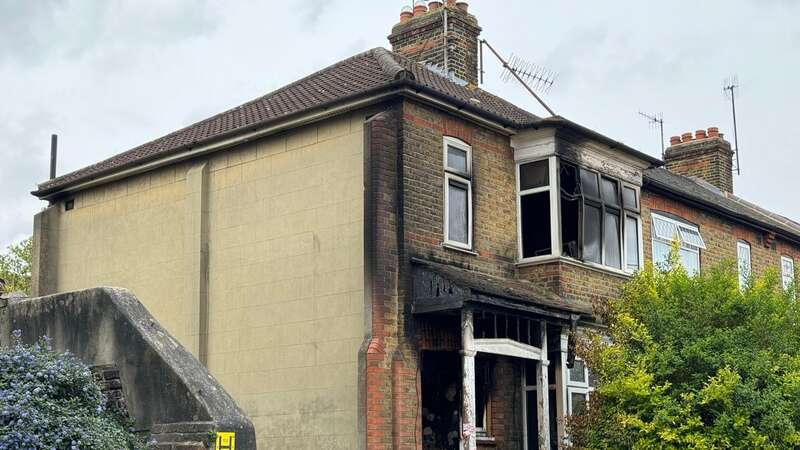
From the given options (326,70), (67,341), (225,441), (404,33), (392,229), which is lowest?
(225,441)

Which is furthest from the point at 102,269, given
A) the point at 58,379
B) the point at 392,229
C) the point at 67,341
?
the point at 58,379

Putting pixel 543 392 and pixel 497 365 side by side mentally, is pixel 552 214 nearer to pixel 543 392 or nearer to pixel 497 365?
pixel 497 365

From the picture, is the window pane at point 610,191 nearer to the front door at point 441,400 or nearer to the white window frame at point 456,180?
the white window frame at point 456,180

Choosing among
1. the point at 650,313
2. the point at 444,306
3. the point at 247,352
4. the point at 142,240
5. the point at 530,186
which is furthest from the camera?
the point at 142,240

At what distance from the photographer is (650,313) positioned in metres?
14.7

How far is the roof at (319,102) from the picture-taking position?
51.0 feet

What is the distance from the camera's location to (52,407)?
8.83m

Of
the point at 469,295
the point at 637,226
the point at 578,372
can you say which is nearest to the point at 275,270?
the point at 469,295

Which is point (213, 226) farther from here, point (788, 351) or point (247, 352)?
point (788, 351)

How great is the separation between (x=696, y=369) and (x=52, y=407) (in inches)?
338

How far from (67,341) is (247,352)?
549cm

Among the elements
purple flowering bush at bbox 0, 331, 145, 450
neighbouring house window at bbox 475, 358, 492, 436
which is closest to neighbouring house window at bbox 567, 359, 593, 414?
neighbouring house window at bbox 475, 358, 492, 436

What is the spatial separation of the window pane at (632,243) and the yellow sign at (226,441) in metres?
10.6

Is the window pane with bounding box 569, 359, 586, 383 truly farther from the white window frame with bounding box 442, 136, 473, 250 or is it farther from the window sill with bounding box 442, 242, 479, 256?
the white window frame with bounding box 442, 136, 473, 250
